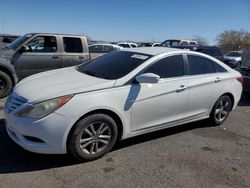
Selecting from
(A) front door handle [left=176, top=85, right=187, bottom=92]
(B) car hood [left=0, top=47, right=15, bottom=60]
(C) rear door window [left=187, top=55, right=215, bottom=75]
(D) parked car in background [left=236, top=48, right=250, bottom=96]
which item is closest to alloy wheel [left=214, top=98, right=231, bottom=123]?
(C) rear door window [left=187, top=55, right=215, bottom=75]

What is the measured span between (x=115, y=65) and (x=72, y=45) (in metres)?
4.41

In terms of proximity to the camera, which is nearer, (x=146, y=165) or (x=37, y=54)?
(x=146, y=165)

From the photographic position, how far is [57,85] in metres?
4.12

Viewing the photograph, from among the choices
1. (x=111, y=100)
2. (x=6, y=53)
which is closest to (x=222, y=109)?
(x=111, y=100)

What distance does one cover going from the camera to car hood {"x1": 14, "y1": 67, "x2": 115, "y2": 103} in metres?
3.84

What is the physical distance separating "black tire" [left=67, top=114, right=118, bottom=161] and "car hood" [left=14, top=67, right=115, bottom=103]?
1.37ft

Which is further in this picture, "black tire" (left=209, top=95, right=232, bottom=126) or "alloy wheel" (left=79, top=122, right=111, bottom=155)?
"black tire" (left=209, top=95, right=232, bottom=126)

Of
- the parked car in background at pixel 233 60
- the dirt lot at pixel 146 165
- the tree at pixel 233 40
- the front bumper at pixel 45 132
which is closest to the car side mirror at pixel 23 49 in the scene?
the dirt lot at pixel 146 165

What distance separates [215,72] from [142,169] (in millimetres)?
2639

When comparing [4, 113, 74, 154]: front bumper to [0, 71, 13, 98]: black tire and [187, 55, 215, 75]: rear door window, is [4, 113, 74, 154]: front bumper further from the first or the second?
[0, 71, 13, 98]: black tire

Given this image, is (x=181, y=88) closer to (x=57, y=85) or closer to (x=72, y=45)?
(x=57, y=85)

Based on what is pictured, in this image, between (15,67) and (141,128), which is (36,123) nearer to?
(141,128)

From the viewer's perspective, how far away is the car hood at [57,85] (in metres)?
3.84

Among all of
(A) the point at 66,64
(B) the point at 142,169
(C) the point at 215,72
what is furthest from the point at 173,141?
(A) the point at 66,64
